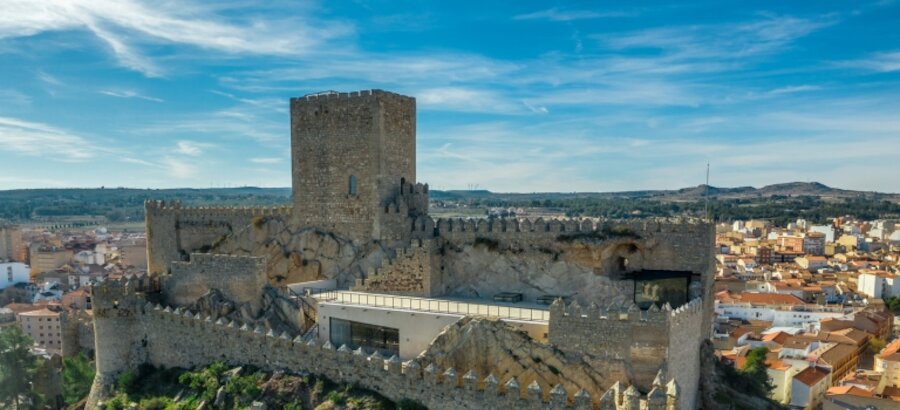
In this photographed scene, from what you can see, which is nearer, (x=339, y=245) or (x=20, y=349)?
(x=339, y=245)

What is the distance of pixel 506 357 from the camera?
21078 millimetres

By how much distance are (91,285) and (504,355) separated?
16712 mm

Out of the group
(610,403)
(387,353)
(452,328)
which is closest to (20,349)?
(387,353)

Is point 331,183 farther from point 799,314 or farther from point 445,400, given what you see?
point 799,314

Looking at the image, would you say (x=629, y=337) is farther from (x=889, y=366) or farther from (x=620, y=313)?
(x=889, y=366)

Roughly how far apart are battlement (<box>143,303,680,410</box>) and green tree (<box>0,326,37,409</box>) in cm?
1276

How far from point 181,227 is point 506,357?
813 inches

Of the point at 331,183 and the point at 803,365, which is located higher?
the point at 331,183

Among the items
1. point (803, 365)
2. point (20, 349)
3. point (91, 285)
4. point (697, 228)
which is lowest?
point (803, 365)

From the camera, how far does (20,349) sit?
114 ft

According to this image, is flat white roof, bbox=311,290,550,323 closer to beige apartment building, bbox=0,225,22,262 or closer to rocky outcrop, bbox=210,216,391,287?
rocky outcrop, bbox=210,216,391,287

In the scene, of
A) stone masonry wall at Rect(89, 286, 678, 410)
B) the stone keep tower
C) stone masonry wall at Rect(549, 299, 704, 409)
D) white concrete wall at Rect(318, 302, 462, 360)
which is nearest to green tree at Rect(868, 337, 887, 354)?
stone masonry wall at Rect(549, 299, 704, 409)

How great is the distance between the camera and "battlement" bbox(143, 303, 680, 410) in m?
18.2

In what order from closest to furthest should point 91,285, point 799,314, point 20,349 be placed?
point 91,285 → point 20,349 → point 799,314
